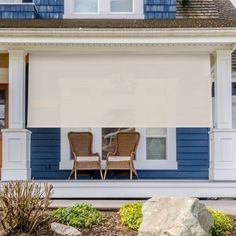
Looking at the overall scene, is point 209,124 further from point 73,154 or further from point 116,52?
point 73,154

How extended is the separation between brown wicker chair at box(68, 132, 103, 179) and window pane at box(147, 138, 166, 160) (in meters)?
1.20

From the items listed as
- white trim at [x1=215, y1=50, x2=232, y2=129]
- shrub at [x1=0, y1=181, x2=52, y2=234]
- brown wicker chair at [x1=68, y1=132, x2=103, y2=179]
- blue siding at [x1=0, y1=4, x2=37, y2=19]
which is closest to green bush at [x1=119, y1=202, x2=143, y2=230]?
shrub at [x1=0, y1=181, x2=52, y2=234]

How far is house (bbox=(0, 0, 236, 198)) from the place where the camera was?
28.2ft

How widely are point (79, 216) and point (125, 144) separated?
3714 mm

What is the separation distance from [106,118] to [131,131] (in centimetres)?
137

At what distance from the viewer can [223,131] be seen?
29.0ft

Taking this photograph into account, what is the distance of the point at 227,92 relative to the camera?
8.97 m

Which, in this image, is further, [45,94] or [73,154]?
[73,154]

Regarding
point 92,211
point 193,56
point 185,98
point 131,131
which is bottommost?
point 92,211

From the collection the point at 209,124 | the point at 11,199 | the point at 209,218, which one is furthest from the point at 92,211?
the point at 209,124

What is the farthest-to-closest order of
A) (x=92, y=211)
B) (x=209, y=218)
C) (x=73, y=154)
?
(x=73, y=154)
(x=92, y=211)
(x=209, y=218)

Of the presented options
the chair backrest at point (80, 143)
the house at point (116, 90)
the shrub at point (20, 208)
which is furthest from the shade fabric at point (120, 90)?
the shrub at point (20, 208)

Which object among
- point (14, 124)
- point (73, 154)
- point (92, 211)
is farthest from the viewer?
point (73, 154)

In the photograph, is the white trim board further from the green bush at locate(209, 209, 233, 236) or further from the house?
the green bush at locate(209, 209, 233, 236)
